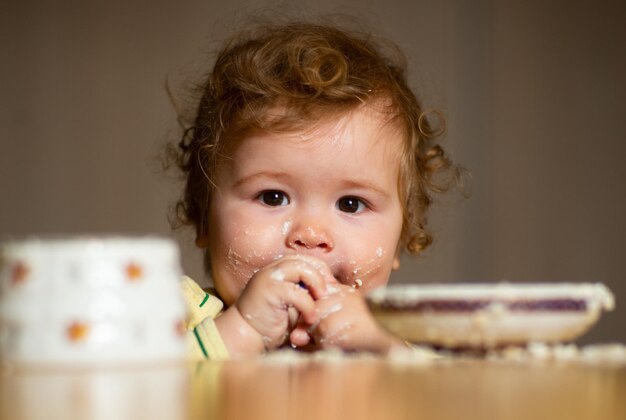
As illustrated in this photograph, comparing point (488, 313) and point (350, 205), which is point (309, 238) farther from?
point (488, 313)

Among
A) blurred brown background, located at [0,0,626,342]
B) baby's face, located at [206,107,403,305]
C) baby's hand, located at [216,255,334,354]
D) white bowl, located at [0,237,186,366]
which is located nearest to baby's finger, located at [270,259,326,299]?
baby's hand, located at [216,255,334,354]

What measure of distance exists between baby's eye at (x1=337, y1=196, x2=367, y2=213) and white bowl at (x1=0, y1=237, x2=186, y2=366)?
3.33ft

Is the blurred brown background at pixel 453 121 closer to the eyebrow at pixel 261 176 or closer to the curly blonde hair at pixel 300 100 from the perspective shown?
the curly blonde hair at pixel 300 100

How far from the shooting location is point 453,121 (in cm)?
396

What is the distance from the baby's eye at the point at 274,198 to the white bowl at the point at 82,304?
3.24 ft

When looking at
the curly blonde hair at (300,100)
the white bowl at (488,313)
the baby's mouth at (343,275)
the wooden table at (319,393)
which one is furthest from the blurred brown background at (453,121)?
the wooden table at (319,393)

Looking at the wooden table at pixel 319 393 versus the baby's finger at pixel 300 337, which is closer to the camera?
the wooden table at pixel 319 393

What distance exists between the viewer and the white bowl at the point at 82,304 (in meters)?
0.62

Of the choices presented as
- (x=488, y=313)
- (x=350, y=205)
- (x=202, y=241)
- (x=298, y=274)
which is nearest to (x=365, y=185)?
(x=350, y=205)

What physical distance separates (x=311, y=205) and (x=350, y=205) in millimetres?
81

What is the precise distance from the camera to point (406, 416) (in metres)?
0.49

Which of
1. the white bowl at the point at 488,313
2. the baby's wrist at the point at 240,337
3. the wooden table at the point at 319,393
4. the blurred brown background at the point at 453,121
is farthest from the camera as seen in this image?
the blurred brown background at the point at 453,121

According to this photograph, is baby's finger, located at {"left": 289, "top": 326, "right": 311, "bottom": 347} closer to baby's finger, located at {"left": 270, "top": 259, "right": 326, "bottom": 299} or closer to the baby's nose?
baby's finger, located at {"left": 270, "top": 259, "right": 326, "bottom": 299}

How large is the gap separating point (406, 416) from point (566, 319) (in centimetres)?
36
